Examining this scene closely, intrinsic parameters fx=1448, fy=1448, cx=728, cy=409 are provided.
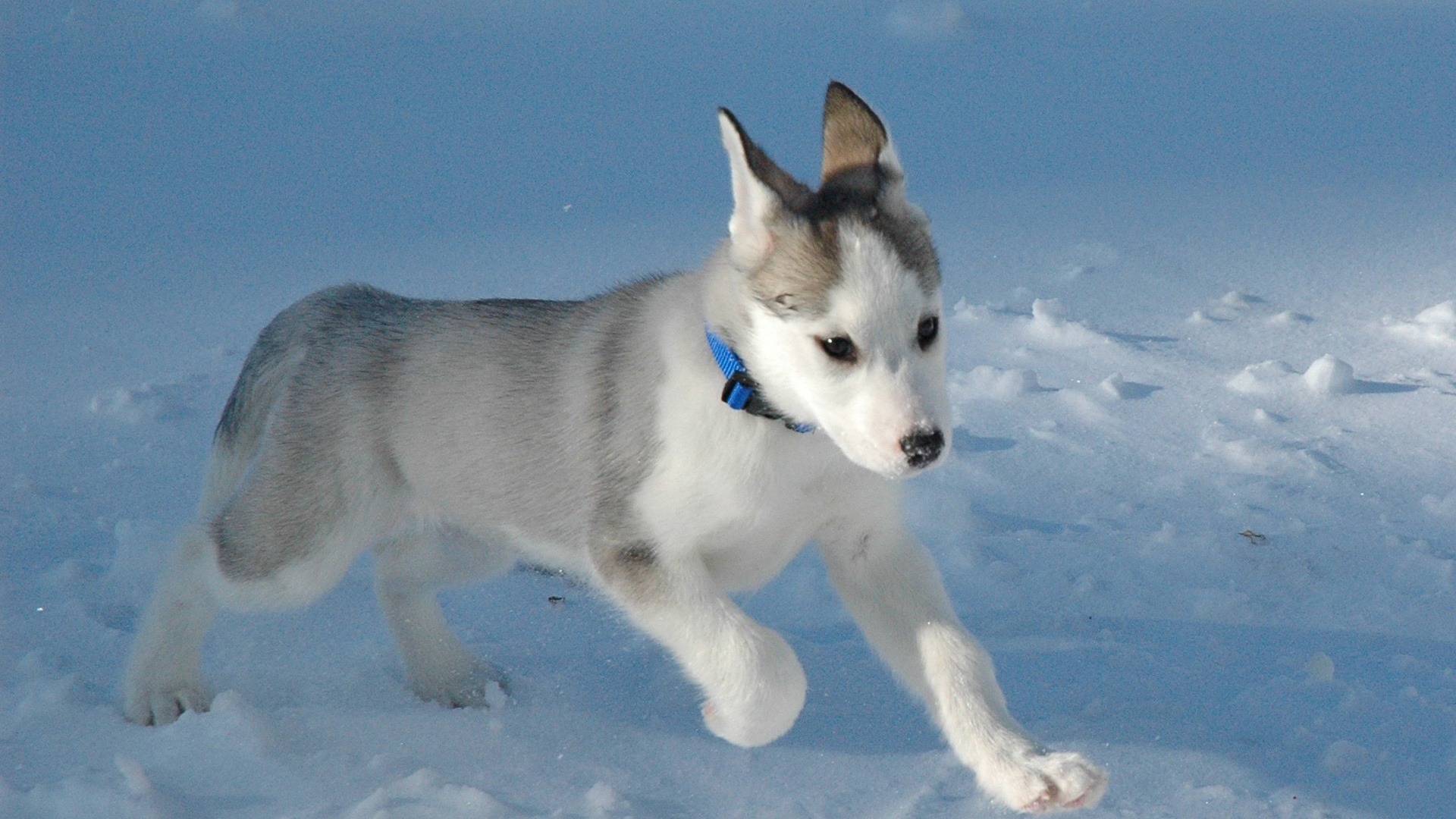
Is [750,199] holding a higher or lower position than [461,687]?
higher

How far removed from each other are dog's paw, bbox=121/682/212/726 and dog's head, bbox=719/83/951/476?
163 cm

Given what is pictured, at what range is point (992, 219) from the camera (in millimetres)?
6535

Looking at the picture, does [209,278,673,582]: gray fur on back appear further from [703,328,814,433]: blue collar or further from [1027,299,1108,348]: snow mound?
[1027,299,1108,348]: snow mound

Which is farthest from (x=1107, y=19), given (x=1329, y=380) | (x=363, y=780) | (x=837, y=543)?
(x=363, y=780)

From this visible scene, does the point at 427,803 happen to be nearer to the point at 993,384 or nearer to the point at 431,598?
the point at 431,598

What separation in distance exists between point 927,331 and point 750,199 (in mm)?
435

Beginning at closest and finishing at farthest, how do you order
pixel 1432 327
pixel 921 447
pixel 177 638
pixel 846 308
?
pixel 921 447 → pixel 846 308 → pixel 177 638 → pixel 1432 327

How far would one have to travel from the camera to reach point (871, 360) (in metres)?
Result: 2.60

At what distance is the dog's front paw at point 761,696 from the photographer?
2.80 metres

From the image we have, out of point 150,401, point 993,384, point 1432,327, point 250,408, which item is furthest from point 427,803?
point 1432,327

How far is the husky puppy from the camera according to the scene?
8.75 feet

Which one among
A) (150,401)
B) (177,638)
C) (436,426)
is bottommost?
(150,401)

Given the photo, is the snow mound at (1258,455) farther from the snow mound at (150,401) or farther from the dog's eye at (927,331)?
the snow mound at (150,401)

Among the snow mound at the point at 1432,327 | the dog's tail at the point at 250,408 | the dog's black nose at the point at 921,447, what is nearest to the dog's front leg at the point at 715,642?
the dog's black nose at the point at 921,447
